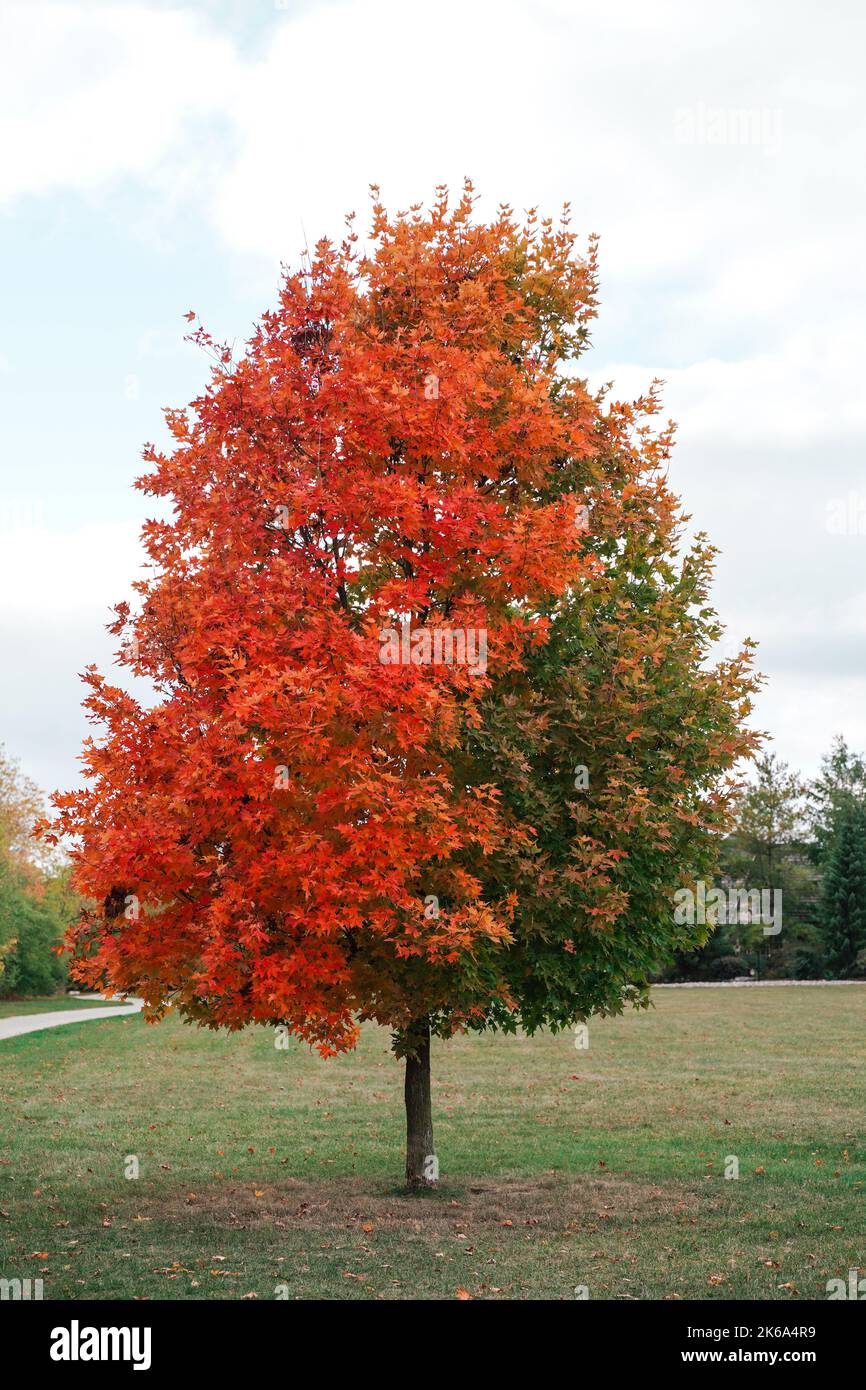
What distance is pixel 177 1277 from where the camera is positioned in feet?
29.5

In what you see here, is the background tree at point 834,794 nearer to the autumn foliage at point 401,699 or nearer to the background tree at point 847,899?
the background tree at point 847,899

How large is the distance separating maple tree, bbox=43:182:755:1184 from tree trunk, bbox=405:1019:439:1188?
0.06 m

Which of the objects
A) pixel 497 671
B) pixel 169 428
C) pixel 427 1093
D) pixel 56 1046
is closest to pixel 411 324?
pixel 169 428

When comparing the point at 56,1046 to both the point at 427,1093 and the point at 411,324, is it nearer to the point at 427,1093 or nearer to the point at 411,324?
the point at 427,1093

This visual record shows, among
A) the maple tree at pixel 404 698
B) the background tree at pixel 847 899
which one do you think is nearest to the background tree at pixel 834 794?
the background tree at pixel 847 899

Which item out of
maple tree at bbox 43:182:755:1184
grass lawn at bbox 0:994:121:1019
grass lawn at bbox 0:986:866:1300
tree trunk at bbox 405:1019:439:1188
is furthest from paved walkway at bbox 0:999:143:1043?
maple tree at bbox 43:182:755:1184

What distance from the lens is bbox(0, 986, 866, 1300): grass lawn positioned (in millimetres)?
9203

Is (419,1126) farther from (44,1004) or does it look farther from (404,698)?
(44,1004)

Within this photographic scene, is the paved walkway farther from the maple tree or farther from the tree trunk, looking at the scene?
the maple tree

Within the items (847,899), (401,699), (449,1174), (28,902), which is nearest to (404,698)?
(401,699)

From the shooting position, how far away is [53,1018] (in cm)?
3831

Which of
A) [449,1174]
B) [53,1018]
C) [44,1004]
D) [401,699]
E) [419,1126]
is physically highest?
[401,699]

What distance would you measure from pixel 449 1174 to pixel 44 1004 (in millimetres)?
39158
